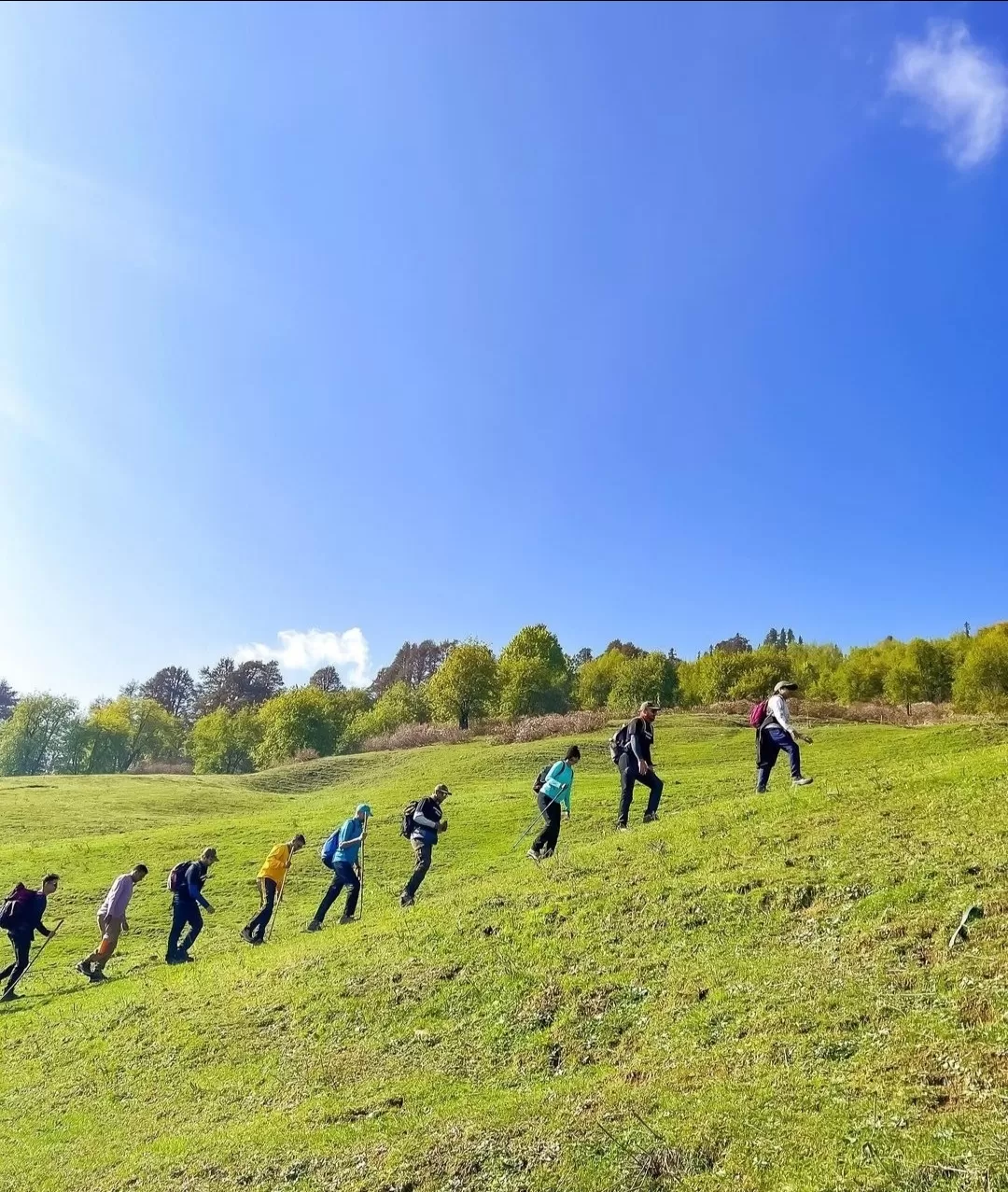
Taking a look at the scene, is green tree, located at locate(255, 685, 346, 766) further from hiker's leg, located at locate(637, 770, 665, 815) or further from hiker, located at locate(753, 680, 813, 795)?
hiker, located at locate(753, 680, 813, 795)

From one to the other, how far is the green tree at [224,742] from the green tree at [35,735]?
62.6ft

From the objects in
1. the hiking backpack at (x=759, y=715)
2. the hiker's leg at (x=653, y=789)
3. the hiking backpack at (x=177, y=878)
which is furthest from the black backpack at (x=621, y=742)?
the hiking backpack at (x=177, y=878)

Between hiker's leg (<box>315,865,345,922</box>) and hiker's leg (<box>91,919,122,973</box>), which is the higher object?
hiker's leg (<box>315,865,345,922</box>)

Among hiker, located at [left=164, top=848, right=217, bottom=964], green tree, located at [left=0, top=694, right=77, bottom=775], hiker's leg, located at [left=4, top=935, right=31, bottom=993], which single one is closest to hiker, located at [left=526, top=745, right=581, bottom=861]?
hiker, located at [left=164, top=848, right=217, bottom=964]

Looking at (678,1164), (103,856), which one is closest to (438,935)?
(678,1164)

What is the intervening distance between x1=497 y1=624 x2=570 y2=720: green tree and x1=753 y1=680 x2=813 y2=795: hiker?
6915cm

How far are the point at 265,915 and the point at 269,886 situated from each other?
70 centimetres

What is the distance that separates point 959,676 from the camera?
86125 millimetres

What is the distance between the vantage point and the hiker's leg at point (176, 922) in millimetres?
19047

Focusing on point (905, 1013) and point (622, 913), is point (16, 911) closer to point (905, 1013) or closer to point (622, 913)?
point (622, 913)

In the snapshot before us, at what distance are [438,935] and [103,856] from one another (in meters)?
24.9

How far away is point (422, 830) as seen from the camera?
61.6 feet

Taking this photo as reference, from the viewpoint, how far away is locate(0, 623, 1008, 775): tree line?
284 ft

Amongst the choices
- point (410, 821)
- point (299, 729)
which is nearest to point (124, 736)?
point (299, 729)
